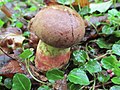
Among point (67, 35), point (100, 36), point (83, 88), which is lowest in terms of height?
point (83, 88)

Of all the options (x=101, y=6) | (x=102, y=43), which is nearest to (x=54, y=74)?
(x=102, y=43)

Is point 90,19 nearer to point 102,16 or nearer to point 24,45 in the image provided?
point 102,16

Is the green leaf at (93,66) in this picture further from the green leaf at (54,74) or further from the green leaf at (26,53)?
the green leaf at (26,53)

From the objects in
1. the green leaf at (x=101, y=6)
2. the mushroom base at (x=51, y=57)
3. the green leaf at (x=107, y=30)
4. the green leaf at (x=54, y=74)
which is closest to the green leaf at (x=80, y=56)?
the mushroom base at (x=51, y=57)

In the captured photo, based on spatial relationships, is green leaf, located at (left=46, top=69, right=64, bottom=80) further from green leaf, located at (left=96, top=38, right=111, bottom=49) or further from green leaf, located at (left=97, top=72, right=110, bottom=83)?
green leaf, located at (left=96, top=38, right=111, bottom=49)

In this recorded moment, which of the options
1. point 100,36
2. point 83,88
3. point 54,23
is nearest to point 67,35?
point 54,23

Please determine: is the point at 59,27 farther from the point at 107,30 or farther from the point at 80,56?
the point at 107,30
